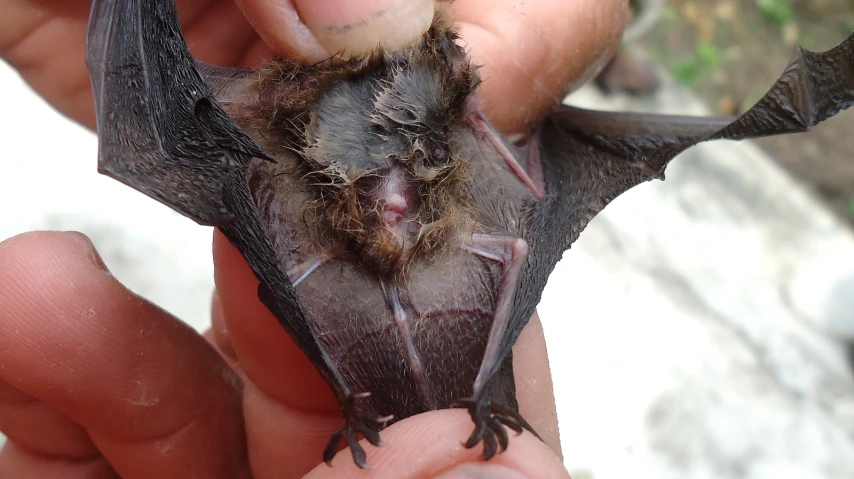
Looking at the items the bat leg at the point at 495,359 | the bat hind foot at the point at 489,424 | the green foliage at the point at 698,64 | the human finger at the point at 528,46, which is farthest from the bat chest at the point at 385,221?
the green foliage at the point at 698,64

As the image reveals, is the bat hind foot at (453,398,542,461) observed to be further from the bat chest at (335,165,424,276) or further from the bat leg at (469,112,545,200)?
the bat leg at (469,112,545,200)

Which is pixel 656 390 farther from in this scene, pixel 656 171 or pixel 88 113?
pixel 88 113

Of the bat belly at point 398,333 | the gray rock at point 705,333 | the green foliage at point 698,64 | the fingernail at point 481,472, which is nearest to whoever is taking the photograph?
the fingernail at point 481,472

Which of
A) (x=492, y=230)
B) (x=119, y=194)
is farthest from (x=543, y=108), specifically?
(x=119, y=194)

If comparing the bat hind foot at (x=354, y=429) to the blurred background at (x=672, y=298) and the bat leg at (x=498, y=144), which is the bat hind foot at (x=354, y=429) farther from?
the blurred background at (x=672, y=298)

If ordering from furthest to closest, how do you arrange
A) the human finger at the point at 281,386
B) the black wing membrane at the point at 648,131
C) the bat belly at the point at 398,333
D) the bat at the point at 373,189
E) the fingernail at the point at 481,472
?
the human finger at the point at 281,386 < the black wing membrane at the point at 648,131 < the bat belly at the point at 398,333 < the bat at the point at 373,189 < the fingernail at the point at 481,472

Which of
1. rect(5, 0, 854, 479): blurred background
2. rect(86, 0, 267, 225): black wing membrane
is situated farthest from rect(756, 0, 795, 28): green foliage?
rect(86, 0, 267, 225): black wing membrane
